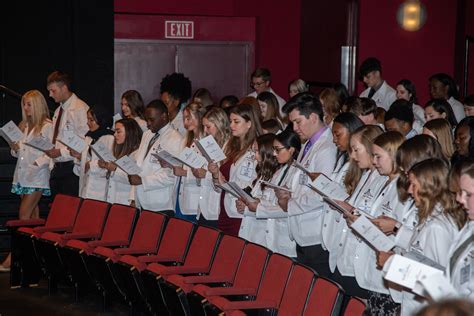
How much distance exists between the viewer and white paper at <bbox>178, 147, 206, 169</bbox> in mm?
6859

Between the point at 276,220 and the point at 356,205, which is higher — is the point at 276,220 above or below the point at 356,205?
below

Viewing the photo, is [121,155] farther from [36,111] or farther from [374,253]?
[374,253]

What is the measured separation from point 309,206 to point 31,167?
12.2 ft

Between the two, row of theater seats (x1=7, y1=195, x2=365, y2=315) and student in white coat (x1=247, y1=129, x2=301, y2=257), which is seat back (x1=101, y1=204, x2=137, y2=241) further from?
student in white coat (x1=247, y1=129, x2=301, y2=257)

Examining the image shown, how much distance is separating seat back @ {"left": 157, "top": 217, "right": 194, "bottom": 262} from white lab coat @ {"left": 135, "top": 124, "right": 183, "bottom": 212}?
110 cm

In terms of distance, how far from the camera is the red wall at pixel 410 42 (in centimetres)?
1109

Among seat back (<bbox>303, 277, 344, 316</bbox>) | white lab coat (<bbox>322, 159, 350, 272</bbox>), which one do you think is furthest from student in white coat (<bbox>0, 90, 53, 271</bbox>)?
seat back (<bbox>303, 277, 344, 316</bbox>)

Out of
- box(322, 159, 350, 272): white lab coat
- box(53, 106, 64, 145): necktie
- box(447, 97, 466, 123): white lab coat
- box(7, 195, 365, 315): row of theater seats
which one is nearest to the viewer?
box(7, 195, 365, 315): row of theater seats

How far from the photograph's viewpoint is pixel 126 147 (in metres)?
7.89

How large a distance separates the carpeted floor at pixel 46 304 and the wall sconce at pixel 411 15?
5588 mm

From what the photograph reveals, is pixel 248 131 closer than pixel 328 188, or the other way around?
pixel 328 188

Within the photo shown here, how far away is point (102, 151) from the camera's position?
7648 millimetres

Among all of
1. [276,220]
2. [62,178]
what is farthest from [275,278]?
[62,178]

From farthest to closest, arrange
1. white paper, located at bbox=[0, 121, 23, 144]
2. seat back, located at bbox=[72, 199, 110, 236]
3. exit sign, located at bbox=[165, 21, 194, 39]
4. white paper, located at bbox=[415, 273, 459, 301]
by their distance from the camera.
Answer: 1. exit sign, located at bbox=[165, 21, 194, 39]
2. white paper, located at bbox=[0, 121, 23, 144]
3. seat back, located at bbox=[72, 199, 110, 236]
4. white paper, located at bbox=[415, 273, 459, 301]
